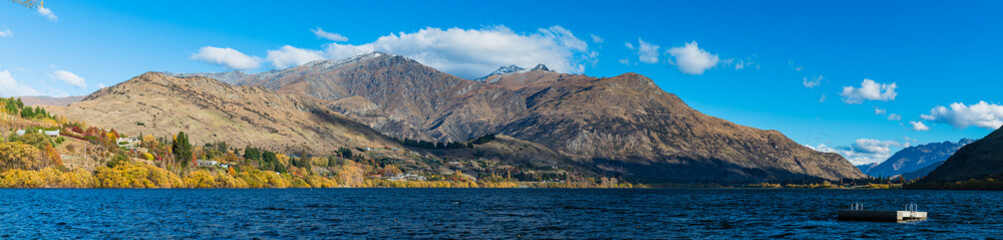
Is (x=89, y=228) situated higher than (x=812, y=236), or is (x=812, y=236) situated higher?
(x=812, y=236)

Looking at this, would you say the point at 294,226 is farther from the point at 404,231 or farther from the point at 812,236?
the point at 812,236

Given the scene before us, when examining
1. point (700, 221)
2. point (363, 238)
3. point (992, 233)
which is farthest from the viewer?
point (700, 221)

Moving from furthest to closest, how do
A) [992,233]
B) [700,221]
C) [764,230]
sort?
[700,221]
[764,230]
[992,233]

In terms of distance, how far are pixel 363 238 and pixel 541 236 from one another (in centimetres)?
2074

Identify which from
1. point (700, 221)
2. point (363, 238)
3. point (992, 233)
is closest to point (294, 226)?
point (363, 238)

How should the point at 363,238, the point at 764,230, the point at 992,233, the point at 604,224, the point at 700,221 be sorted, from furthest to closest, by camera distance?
the point at 700,221
the point at 604,224
the point at 764,230
the point at 992,233
the point at 363,238

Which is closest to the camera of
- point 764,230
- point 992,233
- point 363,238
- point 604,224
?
point 363,238

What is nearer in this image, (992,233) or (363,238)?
(363,238)

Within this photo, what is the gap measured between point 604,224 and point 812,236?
29486 millimetres

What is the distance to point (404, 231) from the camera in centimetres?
8275

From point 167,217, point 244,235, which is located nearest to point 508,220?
point 244,235

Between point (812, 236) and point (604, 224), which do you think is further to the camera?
point (604, 224)

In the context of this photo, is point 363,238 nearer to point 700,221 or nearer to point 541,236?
point 541,236

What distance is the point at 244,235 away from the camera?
2963 inches
